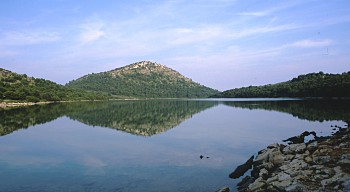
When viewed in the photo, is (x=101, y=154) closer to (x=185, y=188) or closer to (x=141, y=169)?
(x=141, y=169)

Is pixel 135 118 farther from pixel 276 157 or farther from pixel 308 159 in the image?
pixel 308 159

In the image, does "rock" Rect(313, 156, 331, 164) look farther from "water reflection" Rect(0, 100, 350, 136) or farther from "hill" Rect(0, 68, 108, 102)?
"hill" Rect(0, 68, 108, 102)

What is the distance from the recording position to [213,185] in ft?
63.9

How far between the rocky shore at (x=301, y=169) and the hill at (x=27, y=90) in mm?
124513

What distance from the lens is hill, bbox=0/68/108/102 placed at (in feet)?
426

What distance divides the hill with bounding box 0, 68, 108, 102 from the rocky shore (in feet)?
409

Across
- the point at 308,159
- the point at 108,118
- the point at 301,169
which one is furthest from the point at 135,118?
the point at 301,169

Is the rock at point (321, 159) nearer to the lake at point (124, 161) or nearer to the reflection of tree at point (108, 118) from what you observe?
the lake at point (124, 161)

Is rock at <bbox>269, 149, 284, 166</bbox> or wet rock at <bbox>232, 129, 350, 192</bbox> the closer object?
wet rock at <bbox>232, 129, 350, 192</bbox>

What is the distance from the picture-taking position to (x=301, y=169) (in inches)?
704

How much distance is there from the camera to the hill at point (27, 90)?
426 feet

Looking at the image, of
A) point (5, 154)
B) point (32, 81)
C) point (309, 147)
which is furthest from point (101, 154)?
point (32, 81)

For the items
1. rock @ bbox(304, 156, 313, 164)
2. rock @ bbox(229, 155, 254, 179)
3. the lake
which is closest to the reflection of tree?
the lake

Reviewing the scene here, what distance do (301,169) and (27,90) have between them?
14458 centimetres
